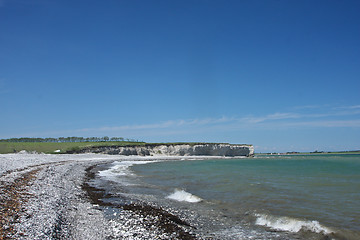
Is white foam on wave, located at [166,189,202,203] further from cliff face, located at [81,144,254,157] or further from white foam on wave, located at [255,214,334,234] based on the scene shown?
cliff face, located at [81,144,254,157]

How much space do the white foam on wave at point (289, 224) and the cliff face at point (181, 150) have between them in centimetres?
6742

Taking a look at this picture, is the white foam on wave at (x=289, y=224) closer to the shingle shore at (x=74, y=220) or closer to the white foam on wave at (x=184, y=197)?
the shingle shore at (x=74, y=220)

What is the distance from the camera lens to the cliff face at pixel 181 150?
7473cm

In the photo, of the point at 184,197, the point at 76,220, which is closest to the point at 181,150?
the point at 184,197

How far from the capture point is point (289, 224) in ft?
27.0

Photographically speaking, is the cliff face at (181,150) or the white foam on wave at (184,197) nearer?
the white foam on wave at (184,197)

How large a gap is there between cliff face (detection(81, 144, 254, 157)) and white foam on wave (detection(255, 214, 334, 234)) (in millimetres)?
67416

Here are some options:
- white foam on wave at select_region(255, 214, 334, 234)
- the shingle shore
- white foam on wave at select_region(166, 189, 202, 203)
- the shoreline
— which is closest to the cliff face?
white foam on wave at select_region(166, 189, 202, 203)

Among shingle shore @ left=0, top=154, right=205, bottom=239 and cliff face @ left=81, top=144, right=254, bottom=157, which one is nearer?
shingle shore @ left=0, top=154, right=205, bottom=239

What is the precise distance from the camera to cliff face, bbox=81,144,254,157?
7473 centimetres

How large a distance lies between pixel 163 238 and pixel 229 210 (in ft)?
15.2

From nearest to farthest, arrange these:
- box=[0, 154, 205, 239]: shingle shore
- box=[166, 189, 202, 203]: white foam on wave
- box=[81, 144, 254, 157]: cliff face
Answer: box=[0, 154, 205, 239]: shingle shore < box=[166, 189, 202, 203]: white foam on wave < box=[81, 144, 254, 157]: cliff face

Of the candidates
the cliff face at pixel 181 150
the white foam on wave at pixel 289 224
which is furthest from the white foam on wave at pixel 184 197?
the cliff face at pixel 181 150

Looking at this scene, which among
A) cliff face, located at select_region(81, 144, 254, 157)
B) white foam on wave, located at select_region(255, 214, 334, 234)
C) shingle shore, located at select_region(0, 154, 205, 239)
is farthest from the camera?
cliff face, located at select_region(81, 144, 254, 157)
